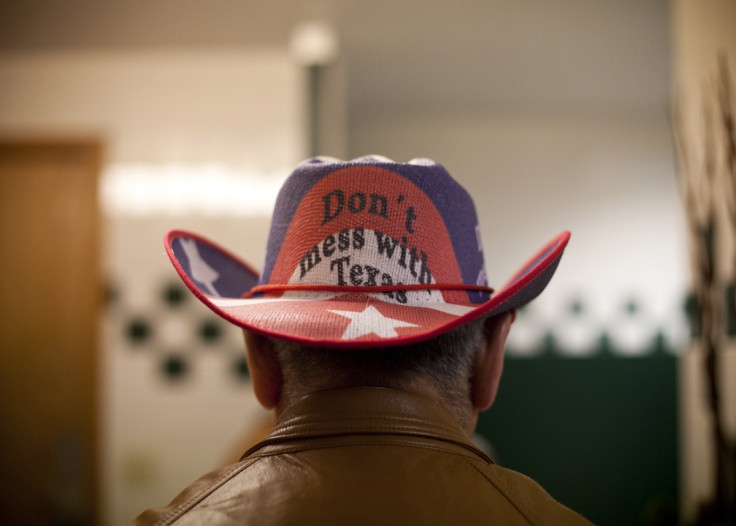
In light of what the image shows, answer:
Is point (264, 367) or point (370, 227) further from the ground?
point (370, 227)

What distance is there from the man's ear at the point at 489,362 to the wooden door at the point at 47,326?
9.04ft

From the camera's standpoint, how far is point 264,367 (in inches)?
29.1

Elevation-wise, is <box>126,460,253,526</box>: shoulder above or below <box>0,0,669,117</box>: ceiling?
below

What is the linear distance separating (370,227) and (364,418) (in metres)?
0.24

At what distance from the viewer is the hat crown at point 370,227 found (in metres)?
0.71

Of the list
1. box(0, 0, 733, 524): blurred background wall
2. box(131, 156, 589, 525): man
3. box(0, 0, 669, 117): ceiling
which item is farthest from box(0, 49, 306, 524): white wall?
box(131, 156, 589, 525): man

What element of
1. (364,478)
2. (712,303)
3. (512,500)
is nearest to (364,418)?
(364,478)

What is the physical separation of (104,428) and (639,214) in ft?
12.1

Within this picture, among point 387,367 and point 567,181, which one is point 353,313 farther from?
point 567,181

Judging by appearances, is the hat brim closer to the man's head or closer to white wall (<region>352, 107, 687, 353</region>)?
the man's head

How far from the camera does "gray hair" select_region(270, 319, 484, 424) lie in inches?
24.6

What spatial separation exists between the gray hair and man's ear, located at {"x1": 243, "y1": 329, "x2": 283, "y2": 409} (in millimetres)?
24

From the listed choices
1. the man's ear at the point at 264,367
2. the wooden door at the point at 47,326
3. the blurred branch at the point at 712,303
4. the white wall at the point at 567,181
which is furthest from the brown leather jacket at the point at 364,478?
the white wall at the point at 567,181

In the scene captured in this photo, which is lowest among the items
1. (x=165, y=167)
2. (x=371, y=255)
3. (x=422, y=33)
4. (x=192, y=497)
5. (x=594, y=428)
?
(x=594, y=428)
